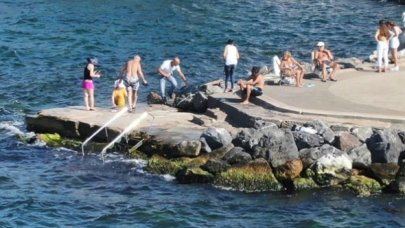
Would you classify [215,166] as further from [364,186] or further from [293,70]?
[293,70]

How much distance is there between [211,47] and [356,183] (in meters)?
22.9

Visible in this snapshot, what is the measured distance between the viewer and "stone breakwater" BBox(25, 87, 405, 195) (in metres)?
21.9

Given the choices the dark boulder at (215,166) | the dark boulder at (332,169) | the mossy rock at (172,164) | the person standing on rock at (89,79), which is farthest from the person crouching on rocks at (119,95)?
the dark boulder at (332,169)

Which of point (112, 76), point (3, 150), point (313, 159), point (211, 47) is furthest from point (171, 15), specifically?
point (313, 159)

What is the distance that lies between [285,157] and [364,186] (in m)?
2.05

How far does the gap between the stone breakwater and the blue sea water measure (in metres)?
0.38

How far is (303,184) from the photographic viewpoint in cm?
2186

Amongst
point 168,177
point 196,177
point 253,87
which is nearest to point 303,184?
point 196,177

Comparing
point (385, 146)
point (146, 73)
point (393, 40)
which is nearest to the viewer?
point (385, 146)

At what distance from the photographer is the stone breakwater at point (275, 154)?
21.9 metres

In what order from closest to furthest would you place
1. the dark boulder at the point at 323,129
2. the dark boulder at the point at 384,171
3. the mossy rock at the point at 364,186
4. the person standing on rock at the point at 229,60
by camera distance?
the mossy rock at the point at 364,186 → the dark boulder at the point at 384,171 → the dark boulder at the point at 323,129 → the person standing on rock at the point at 229,60

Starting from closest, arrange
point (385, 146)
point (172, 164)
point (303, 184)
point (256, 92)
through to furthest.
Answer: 1. point (303, 184)
2. point (385, 146)
3. point (172, 164)
4. point (256, 92)

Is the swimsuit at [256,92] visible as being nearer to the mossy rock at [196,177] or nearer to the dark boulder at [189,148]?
the dark boulder at [189,148]

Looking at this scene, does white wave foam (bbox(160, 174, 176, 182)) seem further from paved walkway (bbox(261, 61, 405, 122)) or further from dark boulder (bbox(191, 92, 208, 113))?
dark boulder (bbox(191, 92, 208, 113))
